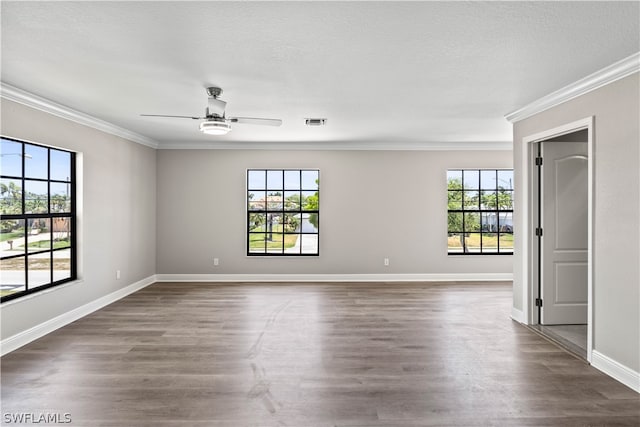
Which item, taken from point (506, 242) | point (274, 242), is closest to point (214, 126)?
point (274, 242)

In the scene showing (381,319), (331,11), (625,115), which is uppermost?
(331,11)

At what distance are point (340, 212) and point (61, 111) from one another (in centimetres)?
432

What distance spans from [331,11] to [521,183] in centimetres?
334

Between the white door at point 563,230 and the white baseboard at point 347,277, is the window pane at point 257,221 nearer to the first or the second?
the white baseboard at point 347,277

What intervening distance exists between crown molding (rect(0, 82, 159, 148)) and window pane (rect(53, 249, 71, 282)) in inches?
62.8

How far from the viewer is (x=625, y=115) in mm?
2850

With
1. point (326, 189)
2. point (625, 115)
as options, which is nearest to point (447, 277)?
point (326, 189)

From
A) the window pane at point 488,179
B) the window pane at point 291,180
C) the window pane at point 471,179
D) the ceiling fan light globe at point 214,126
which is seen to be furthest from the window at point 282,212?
the ceiling fan light globe at point 214,126

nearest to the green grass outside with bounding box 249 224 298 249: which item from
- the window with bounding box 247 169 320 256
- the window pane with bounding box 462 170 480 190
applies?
the window with bounding box 247 169 320 256

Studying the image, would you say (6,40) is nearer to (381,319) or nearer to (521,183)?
(381,319)

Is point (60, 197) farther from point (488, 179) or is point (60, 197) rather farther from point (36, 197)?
point (488, 179)

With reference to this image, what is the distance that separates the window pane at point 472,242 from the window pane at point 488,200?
1.88 ft

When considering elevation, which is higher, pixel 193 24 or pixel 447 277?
pixel 193 24
